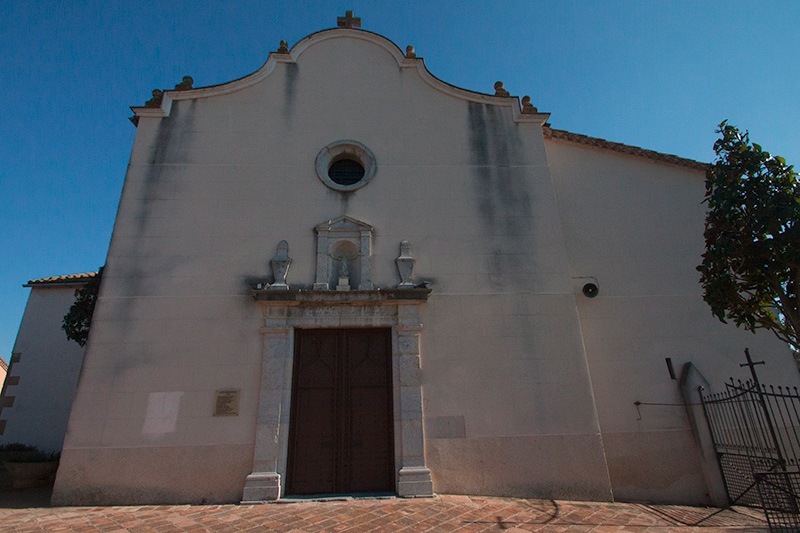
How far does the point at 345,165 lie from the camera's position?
8.76 metres

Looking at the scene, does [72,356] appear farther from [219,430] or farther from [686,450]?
[686,450]

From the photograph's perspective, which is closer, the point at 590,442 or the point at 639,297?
the point at 590,442

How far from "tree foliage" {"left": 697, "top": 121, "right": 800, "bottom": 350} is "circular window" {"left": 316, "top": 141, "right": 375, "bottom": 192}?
5.57 m

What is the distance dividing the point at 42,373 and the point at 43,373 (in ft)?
0.08

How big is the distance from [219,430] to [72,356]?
21.9ft

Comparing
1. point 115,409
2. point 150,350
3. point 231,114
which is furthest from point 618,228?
point 115,409

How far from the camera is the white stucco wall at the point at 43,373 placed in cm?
991

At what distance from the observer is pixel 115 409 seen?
6.54m

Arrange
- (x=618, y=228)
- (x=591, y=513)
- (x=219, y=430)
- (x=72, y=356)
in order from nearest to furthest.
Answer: (x=591, y=513) < (x=219, y=430) < (x=618, y=228) < (x=72, y=356)

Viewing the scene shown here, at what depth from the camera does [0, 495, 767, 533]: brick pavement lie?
5004mm

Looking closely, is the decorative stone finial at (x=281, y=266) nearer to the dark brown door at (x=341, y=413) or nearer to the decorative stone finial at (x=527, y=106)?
the dark brown door at (x=341, y=413)

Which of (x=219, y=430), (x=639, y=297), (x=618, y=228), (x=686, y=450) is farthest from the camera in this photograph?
(x=618, y=228)

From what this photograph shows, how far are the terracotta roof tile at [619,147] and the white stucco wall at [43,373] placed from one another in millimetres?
12390

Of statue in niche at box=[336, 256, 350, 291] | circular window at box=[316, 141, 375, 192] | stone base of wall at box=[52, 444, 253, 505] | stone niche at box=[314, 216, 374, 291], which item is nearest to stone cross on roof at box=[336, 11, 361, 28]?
circular window at box=[316, 141, 375, 192]
